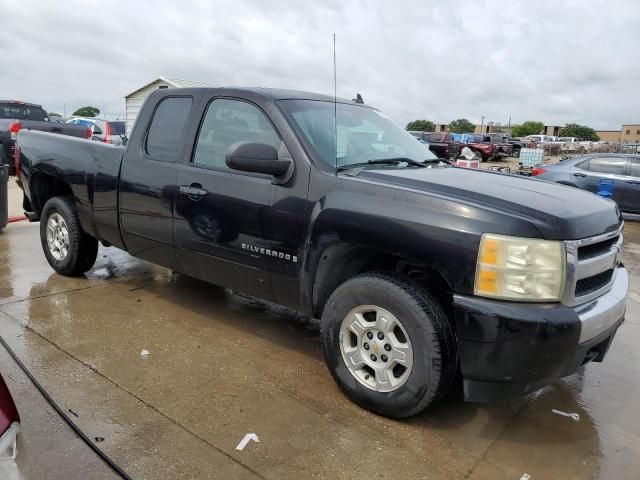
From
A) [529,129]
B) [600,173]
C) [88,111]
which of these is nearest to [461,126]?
[529,129]

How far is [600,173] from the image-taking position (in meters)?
11.4

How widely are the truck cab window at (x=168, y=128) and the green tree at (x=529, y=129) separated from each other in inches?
4424

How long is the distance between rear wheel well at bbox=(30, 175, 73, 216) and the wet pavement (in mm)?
1183

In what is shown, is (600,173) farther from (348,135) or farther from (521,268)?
(521,268)

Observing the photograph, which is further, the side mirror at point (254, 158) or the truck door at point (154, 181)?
the truck door at point (154, 181)

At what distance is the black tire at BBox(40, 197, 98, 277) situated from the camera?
5059 millimetres

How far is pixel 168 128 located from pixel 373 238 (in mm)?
2136

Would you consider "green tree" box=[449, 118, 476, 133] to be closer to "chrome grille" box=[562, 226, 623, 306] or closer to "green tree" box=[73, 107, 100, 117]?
"green tree" box=[73, 107, 100, 117]

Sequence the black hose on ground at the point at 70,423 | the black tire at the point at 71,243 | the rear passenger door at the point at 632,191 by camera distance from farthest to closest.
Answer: the rear passenger door at the point at 632,191 → the black tire at the point at 71,243 → the black hose on ground at the point at 70,423

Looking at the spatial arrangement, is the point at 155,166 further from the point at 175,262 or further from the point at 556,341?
the point at 556,341

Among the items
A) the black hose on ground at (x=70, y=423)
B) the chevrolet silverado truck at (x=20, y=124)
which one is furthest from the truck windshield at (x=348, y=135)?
the chevrolet silverado truck at (x=20, y=124)

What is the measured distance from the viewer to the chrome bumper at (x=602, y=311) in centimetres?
267

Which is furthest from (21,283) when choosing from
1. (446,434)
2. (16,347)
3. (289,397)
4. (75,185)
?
(446,434)

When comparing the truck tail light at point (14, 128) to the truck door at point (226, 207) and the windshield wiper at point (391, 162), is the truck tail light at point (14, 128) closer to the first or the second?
the truck door at point (226, 207)
